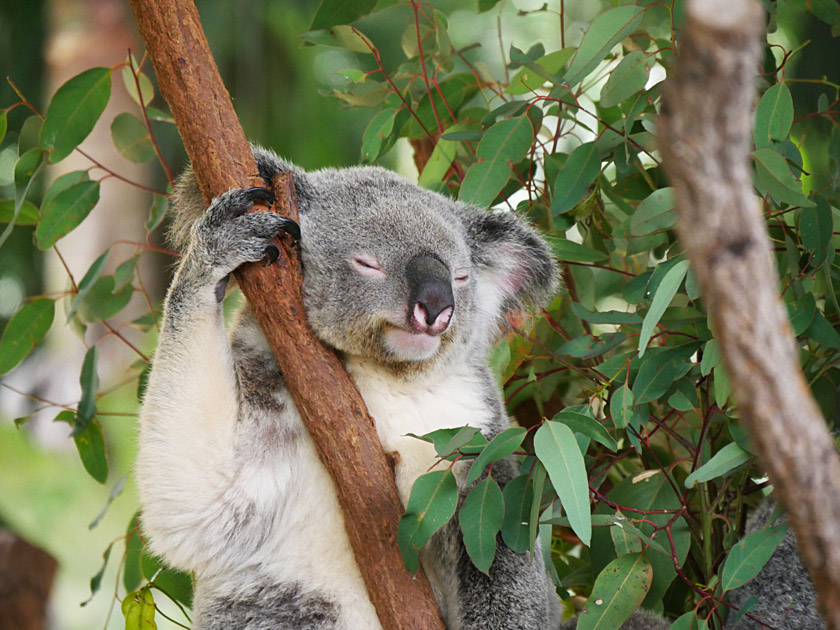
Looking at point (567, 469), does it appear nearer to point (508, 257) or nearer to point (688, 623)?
point (688, 623)

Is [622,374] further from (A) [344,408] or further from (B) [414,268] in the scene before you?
(A) [344,408]

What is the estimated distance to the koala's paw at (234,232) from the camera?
154 centimetres

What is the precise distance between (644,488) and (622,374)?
0.30m

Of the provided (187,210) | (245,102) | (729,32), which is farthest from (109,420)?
(729,32)

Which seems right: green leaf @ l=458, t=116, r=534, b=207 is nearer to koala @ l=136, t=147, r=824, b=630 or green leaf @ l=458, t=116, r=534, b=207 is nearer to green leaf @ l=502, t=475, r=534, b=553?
koala @ l=136, t=147, r=824, b=630

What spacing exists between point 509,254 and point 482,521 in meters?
0.80

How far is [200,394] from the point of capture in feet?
5.37

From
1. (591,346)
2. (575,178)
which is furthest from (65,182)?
(591,346)

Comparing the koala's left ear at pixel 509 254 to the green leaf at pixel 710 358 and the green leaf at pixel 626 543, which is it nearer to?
the green leaf at pixel 710 358

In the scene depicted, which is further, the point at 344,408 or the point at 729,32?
the point at 344,408

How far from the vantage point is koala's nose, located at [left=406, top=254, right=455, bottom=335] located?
5.32 ft

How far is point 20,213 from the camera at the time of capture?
2.32m

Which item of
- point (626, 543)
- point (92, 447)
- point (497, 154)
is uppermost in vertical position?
point (497, 154)

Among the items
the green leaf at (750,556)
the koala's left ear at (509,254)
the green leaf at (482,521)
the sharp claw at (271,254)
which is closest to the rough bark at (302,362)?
the sharp claw at (271,254)
